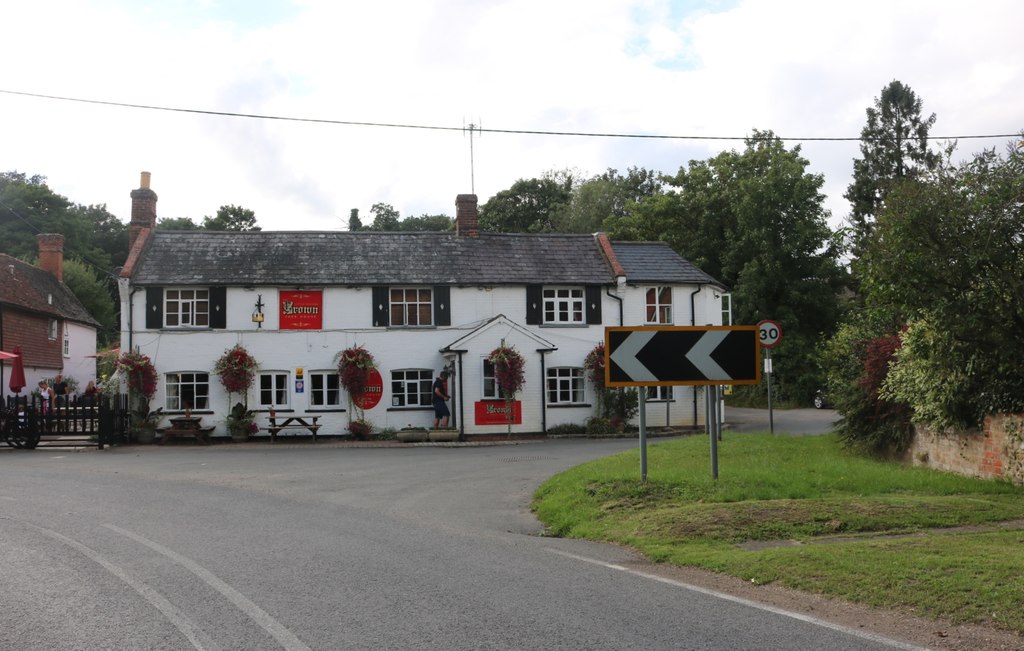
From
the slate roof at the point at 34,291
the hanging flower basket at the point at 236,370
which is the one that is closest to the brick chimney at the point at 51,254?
the slate roof at the point at 34,291

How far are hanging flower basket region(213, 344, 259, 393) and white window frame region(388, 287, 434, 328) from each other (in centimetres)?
502

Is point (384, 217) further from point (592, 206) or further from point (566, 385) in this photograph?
point (566, 385)

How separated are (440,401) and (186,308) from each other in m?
9.22

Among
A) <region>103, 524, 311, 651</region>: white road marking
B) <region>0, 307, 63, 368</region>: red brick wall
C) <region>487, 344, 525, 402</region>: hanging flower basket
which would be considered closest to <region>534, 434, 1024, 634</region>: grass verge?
<region>103, 524, 311, 651</region>: white road marking

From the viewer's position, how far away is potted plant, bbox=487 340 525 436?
29625 mm

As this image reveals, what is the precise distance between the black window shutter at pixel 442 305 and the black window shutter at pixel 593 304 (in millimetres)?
4948

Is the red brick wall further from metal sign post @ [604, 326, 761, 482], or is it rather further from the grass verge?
metal sign post @ [604, 326, 761, 482]

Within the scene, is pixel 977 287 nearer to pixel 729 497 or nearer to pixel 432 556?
pixel 729 497

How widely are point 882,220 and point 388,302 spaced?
2059cm

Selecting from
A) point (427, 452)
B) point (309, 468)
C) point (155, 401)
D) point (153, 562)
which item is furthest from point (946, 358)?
point (155, 401)

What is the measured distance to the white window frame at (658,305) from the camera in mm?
32625

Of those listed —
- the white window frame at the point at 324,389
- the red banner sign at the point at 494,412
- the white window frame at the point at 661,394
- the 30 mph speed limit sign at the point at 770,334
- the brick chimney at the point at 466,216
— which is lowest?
the red banner sign at the point at 494,412

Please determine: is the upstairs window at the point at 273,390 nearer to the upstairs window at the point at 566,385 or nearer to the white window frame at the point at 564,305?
the upstairs window at the point at 566,385

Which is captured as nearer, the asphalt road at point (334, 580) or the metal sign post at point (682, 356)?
the asphalt road at point (334, 580)
